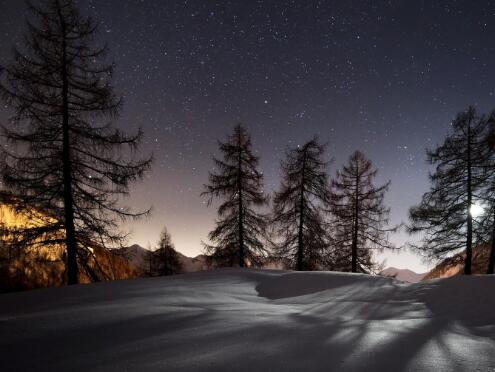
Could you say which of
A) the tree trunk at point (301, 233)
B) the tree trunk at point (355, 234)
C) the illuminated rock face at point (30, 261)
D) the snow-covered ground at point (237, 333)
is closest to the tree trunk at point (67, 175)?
the illuminated rock face at point (30, 261)

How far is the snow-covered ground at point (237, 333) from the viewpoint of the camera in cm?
222

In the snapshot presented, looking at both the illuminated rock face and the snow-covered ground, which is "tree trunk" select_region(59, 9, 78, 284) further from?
the snow-covered ground

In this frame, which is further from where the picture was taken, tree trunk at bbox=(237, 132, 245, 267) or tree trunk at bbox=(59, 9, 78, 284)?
tree trunk at bbox=(237, 132, 245, 267)

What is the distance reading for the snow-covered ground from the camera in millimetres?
2219

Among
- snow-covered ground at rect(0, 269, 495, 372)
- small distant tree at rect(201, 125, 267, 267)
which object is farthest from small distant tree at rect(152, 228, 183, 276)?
snow-covered ground at rect(0, 269, 495, 372)

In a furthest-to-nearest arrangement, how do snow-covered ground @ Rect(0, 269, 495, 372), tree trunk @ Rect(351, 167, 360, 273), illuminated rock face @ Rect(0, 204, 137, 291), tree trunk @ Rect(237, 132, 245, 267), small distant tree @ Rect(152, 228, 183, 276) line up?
small distant tree @ Rect(152, 228, 183, 276) < tree trunk @ Rect(351, 167, 360, 273) < tree trunk @ Rect(237, 132, 245, 267) < illuminated rock face @ Rect(0, 204, 137, 291) < snow-covered ground @ Rect(0, 269, 495, 372)

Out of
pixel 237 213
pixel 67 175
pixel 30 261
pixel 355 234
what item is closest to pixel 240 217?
pixel 237 213

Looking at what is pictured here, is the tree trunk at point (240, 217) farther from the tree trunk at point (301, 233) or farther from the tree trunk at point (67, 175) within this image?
the tree trunk at point (67, 175)

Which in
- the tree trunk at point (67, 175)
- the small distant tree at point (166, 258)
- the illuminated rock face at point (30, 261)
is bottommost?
the small distant tree at point (166, 258)

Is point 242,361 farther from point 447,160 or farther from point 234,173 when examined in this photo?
point 447,160

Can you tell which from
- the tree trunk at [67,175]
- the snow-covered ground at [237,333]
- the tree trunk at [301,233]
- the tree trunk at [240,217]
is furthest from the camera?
the tree trunk at [301,233]

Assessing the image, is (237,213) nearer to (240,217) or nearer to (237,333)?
(240,217)

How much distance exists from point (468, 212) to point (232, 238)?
42.0ft

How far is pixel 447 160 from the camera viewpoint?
47.8 ft
